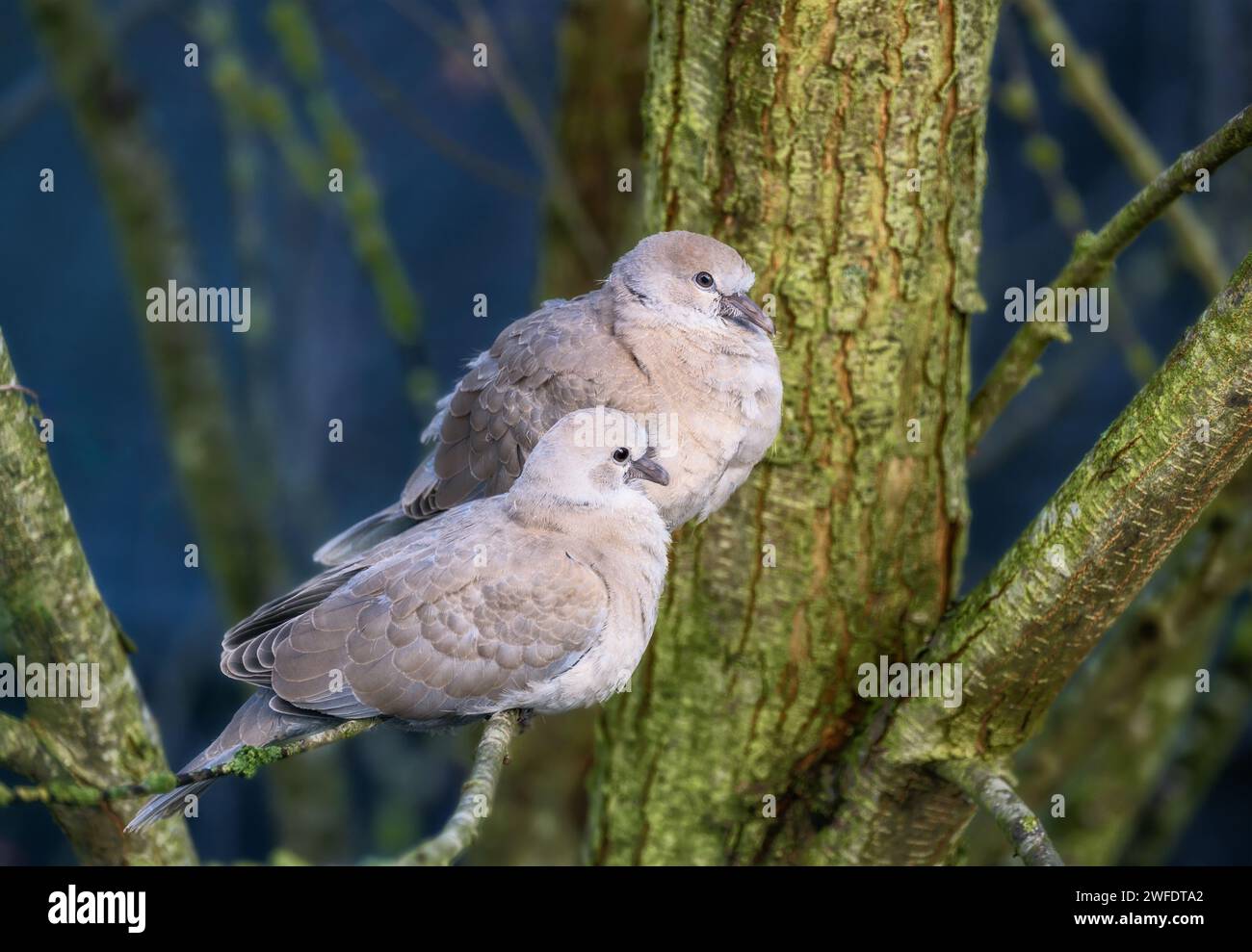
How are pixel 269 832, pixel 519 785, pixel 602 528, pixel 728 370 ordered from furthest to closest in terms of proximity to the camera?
pixel 269 832
pixel 519 785
pixel 728 370
pixel 602 528

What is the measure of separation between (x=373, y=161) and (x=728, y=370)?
6.32 meters

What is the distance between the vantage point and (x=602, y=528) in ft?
9.77

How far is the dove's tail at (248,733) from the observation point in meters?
2.92

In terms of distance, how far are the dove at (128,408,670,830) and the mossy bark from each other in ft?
2.17


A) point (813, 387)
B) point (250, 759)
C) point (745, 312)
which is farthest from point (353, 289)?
point (250, 759)

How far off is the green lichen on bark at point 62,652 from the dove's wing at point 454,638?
0.41 meters

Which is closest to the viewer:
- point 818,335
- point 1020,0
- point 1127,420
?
point 1127,420

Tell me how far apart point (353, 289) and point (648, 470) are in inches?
258

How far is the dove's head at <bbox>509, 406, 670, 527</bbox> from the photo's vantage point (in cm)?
294

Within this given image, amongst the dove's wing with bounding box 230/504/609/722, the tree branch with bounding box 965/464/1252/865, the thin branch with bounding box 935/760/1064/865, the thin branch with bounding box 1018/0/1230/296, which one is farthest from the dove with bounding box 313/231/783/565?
the thin branch with bounding box 1018/0/1230/296

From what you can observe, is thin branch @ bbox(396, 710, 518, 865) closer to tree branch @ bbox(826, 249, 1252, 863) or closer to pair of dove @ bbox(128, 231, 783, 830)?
pair of dove @ bbox(128, 231, 783, 830)

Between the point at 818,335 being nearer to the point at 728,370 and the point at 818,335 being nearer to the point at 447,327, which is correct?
the point at 728,370

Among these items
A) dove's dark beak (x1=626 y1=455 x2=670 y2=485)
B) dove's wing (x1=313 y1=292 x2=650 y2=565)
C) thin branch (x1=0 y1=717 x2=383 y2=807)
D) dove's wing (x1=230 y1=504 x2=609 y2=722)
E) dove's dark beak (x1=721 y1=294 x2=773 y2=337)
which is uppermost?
dove's dark beak (x1=721 y1=294 x2=773 y2=337)
